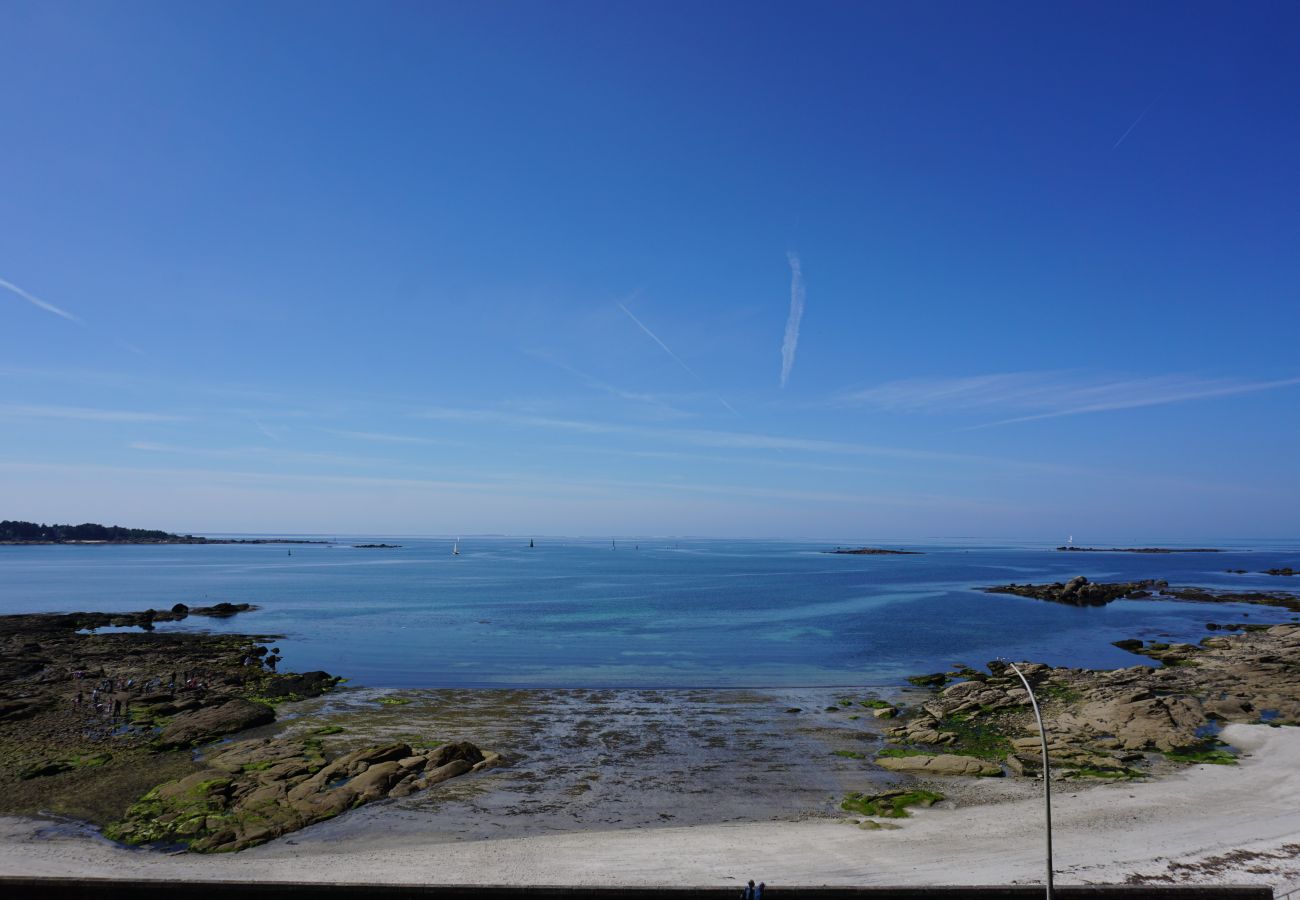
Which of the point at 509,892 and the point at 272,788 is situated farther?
the point at 272,788

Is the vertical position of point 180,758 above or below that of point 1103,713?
below

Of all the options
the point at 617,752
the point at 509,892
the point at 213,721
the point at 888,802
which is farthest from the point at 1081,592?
the point at 509,892

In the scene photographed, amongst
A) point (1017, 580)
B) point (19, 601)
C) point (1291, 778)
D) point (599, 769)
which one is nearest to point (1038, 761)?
point (1291, 778)

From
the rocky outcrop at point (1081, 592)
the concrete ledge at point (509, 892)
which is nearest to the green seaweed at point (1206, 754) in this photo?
the concrete ledge at point (509, 892)

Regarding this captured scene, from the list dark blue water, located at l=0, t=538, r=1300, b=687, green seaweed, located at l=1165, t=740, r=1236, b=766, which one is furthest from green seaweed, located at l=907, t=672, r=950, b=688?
green seaweed, located at l=1165, t=740, r=1236, b=766

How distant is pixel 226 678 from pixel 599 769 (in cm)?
3030

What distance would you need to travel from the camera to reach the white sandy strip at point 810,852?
740 inches

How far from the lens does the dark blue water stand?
53.4 m

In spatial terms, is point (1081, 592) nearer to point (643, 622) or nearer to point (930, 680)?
point (643, 622)

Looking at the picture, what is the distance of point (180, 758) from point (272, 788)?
7660 millimetres

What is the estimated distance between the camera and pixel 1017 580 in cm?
14700

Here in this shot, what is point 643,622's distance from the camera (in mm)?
80750

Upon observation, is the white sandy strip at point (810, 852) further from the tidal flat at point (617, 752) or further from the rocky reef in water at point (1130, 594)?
the rocky reef in water at point (1130, 594)

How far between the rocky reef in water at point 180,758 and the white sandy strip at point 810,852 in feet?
6.09
